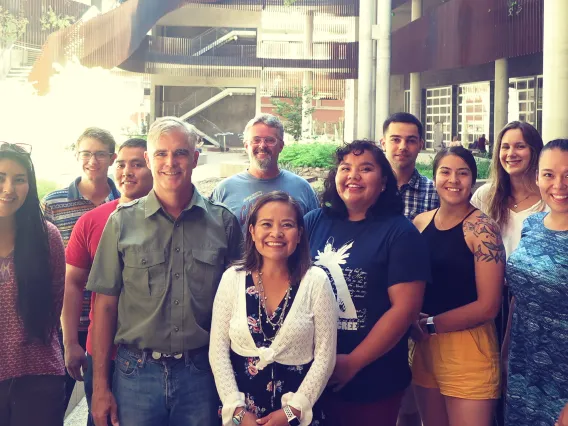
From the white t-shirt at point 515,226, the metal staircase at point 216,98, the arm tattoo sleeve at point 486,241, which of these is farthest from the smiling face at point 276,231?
the metal staircase at point 216,98

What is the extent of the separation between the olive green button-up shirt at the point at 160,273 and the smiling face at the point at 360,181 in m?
0.69

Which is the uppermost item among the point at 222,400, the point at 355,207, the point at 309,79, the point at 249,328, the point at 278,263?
the point at 309,79

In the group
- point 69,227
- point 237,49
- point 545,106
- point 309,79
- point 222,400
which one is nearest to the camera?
point 222,400

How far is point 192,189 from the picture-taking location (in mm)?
3535

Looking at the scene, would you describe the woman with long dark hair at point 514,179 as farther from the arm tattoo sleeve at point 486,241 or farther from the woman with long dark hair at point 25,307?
the woman with long dark hair at point 25,307

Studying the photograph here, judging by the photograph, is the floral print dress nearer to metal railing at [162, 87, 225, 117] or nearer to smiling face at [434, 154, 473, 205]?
smiling face at [434, 154, 473, 205]

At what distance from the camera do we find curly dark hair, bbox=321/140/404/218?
3.60 m

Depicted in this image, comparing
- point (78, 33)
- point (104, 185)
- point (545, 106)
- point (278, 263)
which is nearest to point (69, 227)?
point (104, 185)

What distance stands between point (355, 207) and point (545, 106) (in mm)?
7874

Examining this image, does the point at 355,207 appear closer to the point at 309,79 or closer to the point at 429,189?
the point at 429,189

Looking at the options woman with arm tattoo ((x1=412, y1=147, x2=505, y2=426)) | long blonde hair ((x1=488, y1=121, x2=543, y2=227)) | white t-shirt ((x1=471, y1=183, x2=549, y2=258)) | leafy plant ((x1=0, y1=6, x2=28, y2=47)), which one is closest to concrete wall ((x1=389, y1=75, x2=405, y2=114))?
leafy plant ((x1=0, y1=6, x2=28, y2=47))

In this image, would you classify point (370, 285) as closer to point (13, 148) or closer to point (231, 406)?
point (231, 406)

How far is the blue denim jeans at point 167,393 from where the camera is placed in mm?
3263

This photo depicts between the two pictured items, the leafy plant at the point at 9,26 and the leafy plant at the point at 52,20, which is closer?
the leafy plant at the point at 9,26
